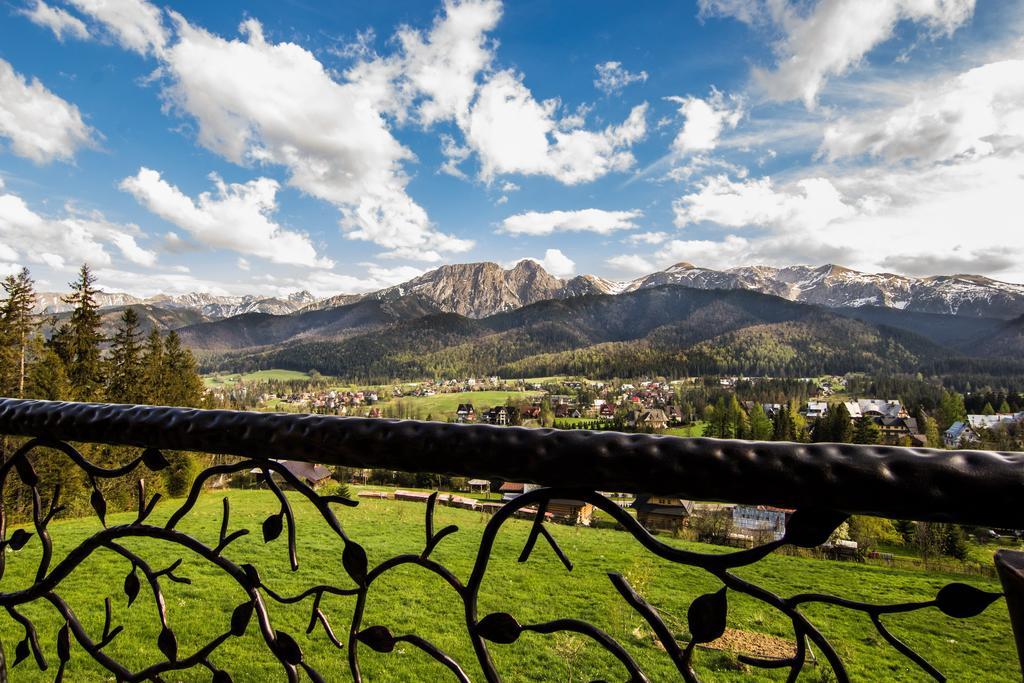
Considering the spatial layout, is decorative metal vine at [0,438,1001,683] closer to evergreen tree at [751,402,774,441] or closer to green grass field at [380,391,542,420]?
evergreen tree at [751,402,774,441]

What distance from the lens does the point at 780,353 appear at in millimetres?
165625

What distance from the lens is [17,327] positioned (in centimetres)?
1823

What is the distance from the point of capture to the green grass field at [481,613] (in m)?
7.32

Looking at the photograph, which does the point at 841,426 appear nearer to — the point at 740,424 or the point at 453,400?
the point at 740,424

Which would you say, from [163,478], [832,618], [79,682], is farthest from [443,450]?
[163,478]

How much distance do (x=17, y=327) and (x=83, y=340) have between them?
13.1 ft

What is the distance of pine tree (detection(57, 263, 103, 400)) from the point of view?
2139 cm

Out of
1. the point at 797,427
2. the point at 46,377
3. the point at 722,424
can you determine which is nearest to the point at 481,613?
A: the point at 46,377

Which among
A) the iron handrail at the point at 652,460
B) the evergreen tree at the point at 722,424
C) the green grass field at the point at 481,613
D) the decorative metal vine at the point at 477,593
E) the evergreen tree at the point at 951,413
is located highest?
the evergreen tree at the point at 951,413

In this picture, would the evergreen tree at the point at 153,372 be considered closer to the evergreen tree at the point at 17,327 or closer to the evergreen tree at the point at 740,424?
the evergreen tree at the point at 17,327

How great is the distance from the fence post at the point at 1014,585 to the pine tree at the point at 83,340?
27053 mm

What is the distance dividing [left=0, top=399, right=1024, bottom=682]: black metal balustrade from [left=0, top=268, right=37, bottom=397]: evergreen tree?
2265 centimetres

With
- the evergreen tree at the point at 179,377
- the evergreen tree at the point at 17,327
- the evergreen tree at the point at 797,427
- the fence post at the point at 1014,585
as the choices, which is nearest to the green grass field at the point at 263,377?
Answer: the evergreen tree at the point at 179,377

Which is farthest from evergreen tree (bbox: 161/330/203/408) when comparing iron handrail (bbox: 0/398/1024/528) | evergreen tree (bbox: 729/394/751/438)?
evergreen tree (bbox: 729/394/751/438)
